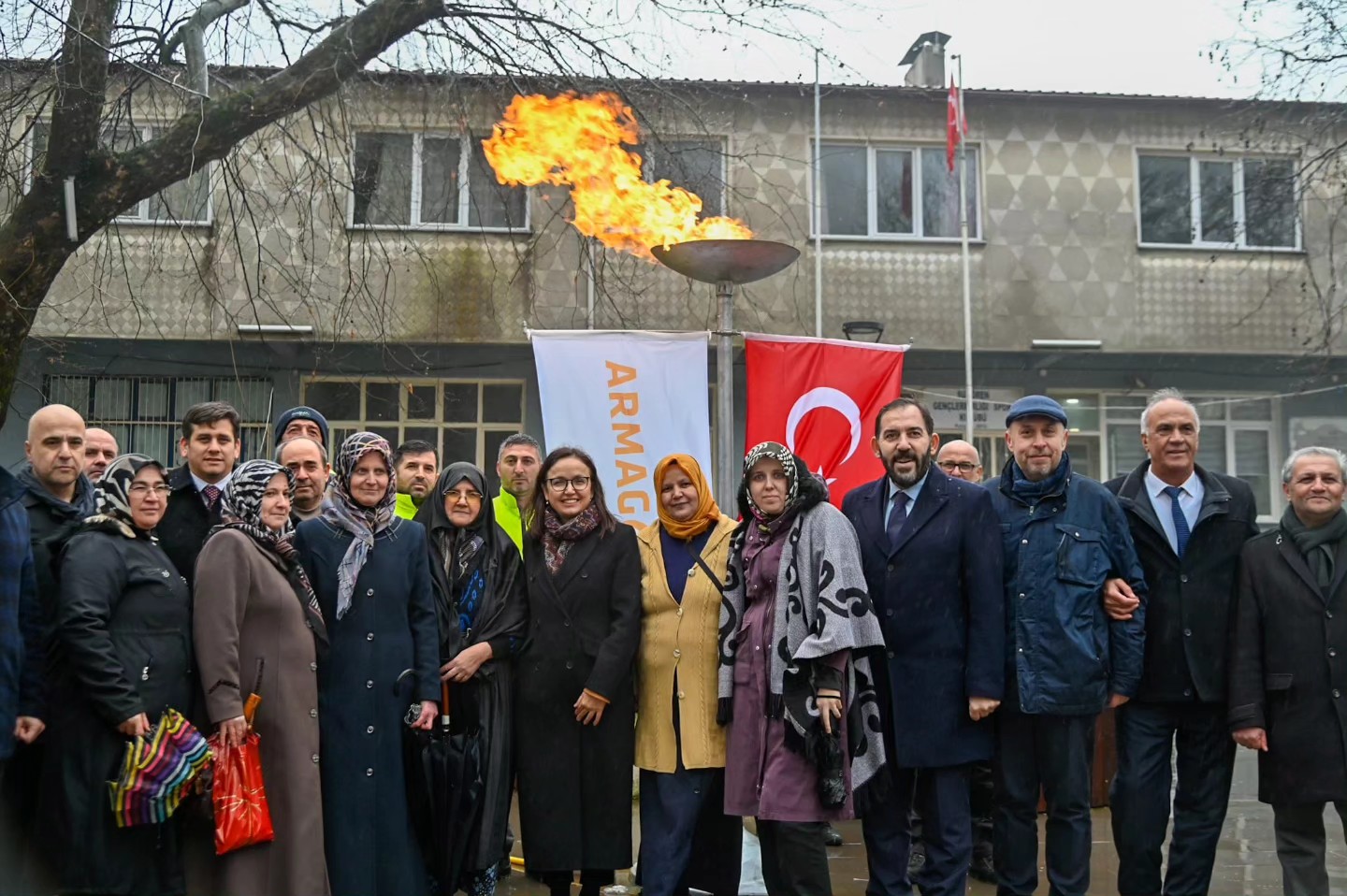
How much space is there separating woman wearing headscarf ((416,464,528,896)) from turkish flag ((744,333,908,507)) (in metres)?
3.67

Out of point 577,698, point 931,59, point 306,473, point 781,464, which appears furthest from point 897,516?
point 931,59

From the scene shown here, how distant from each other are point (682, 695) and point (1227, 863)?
3.31 meters

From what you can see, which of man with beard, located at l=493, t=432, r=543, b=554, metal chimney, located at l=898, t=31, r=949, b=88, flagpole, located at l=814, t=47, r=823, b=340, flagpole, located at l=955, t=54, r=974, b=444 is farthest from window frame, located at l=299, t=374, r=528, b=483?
man with beard, located at l=493, t=432, r=543, b=554

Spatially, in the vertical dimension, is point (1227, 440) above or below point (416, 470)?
above

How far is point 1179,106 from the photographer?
53.1 ft

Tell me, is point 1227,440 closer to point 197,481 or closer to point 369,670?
point 369,670

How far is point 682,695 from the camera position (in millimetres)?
5324

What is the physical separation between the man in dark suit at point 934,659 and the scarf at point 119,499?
293cm

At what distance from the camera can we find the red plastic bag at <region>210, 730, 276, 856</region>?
4570mm

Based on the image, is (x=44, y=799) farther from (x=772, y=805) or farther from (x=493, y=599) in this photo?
(x=772, y=805)

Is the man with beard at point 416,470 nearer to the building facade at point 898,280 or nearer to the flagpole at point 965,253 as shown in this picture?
the building facade at point 898,280

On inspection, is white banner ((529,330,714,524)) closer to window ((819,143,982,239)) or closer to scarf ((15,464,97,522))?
scarf ((15,464,97,522))

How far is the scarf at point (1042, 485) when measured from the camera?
17.3 ft

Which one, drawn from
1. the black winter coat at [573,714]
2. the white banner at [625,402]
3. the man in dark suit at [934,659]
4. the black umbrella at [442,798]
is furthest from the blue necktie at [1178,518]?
the white banner at [625,402]
